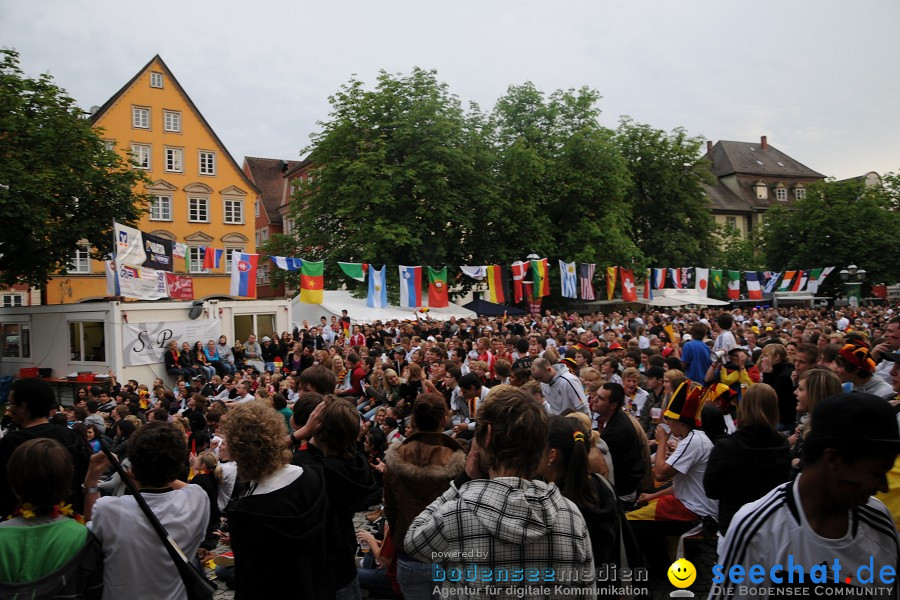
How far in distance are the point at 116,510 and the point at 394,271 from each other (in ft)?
93.3

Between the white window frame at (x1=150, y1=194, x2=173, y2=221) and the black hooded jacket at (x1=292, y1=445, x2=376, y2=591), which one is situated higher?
the white window frame at (x1=150, y1=194, x2=173, y2=221)

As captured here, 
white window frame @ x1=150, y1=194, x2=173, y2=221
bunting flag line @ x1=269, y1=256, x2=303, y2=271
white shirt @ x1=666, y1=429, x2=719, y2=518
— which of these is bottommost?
white shirt @ x1=666, y1=429, x2=719, y2=518

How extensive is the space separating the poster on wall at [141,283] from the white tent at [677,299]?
3061 centimetres

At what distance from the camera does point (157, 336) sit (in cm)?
1922

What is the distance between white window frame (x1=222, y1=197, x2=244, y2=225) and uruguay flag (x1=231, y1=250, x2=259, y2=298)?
25.5m

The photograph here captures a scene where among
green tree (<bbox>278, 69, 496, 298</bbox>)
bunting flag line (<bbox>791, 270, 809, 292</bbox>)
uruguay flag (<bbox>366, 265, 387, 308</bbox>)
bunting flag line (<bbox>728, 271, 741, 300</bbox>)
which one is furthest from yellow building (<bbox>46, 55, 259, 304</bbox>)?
bunting flag line (<bbox>791, 270, 809, 292</bbox>)

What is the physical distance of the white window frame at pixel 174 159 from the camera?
42219mm

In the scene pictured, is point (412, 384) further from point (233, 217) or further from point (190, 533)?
point (233, 217)

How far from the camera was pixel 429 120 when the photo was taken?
1266 inches

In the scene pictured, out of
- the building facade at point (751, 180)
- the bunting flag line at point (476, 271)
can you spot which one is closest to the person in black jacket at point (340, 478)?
the bunting flag line at point (476, 271)

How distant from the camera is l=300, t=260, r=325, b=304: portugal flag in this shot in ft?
73.3

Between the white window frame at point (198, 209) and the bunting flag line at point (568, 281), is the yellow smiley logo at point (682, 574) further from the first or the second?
the white window frame at point (198, 209)

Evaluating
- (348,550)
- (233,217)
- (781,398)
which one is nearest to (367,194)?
(233,217)

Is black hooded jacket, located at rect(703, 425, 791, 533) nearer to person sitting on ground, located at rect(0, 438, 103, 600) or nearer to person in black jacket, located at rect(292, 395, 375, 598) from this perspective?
person in black jacket, located at rect(292, 395, 375, 598)
